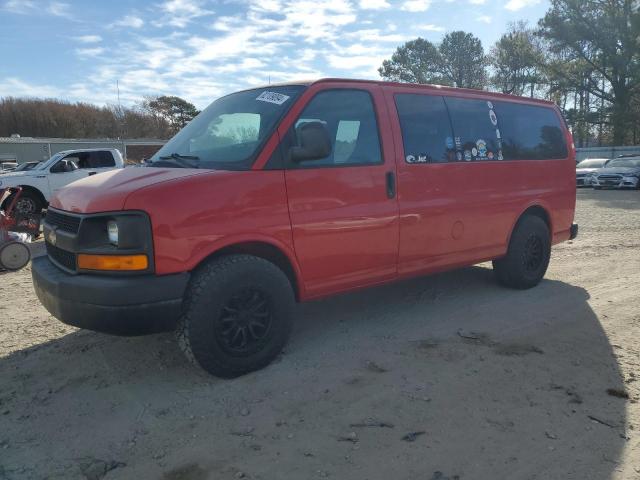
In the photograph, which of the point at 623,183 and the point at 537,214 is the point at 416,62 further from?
the point at 537,214

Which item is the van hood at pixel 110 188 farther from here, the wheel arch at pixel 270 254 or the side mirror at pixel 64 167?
the side mirror at pixel 64 167

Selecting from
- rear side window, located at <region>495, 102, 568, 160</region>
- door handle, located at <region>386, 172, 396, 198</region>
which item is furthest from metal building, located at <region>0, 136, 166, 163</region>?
door handle, located at <region>386, 172, 396, 198</region>

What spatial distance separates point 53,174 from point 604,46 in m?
37.4

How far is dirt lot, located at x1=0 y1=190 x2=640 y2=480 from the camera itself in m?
2.72

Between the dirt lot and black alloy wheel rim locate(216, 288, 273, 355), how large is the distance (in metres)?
0.25

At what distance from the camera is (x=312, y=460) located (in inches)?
108

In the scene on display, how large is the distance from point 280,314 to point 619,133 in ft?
137

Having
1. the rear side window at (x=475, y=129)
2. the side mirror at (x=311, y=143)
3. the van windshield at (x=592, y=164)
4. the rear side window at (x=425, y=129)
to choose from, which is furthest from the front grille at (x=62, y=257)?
the van windshield at (x=592, y=164)

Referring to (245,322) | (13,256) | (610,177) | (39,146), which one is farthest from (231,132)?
(39,146)

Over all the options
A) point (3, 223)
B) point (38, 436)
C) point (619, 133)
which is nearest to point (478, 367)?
point (38, 436)

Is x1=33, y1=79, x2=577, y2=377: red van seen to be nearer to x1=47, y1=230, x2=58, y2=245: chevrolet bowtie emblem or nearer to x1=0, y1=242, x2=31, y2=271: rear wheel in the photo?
x1=47, y1=230, x2=58, y2=245: chevrolet bowtie emblem

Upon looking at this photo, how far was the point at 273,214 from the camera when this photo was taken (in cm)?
370

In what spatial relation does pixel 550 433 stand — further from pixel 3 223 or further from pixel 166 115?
pixel 166 115

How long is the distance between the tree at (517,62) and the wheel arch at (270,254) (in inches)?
1669
